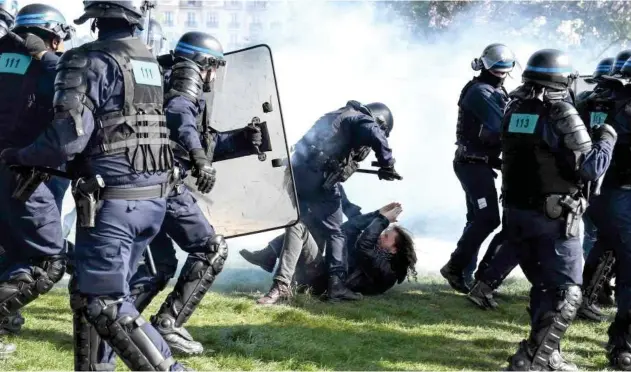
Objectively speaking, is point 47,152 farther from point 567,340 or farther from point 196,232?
point 567,340

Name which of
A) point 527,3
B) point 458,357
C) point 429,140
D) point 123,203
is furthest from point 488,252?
point 527,3

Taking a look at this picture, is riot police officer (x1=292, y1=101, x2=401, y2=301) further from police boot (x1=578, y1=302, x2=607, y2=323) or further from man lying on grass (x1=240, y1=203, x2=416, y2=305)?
police boot (x1=578, y1=302, x2=607, y2=323)

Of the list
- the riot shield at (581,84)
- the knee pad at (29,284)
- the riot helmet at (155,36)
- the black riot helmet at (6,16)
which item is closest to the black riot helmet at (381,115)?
the riot shield at (581,84)

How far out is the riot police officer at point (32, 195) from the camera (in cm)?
473

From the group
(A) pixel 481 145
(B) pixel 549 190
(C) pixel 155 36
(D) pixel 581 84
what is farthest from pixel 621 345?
(C) pixel 155 36

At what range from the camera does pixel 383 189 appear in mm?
12148

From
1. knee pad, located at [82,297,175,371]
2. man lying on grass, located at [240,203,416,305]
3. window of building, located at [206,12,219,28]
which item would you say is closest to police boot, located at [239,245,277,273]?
man lying on grass, located at [240,203,416,305]

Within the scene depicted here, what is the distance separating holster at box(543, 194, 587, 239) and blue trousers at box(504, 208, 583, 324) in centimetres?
3

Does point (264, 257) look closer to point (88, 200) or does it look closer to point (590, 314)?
point (590, 314)

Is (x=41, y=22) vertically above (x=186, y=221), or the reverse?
(x=41, y=22)

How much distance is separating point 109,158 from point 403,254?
12.0 feet

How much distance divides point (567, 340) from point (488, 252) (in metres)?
1.36

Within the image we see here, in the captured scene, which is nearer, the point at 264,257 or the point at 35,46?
the point at 35,46

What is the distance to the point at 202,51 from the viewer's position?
5016mm
